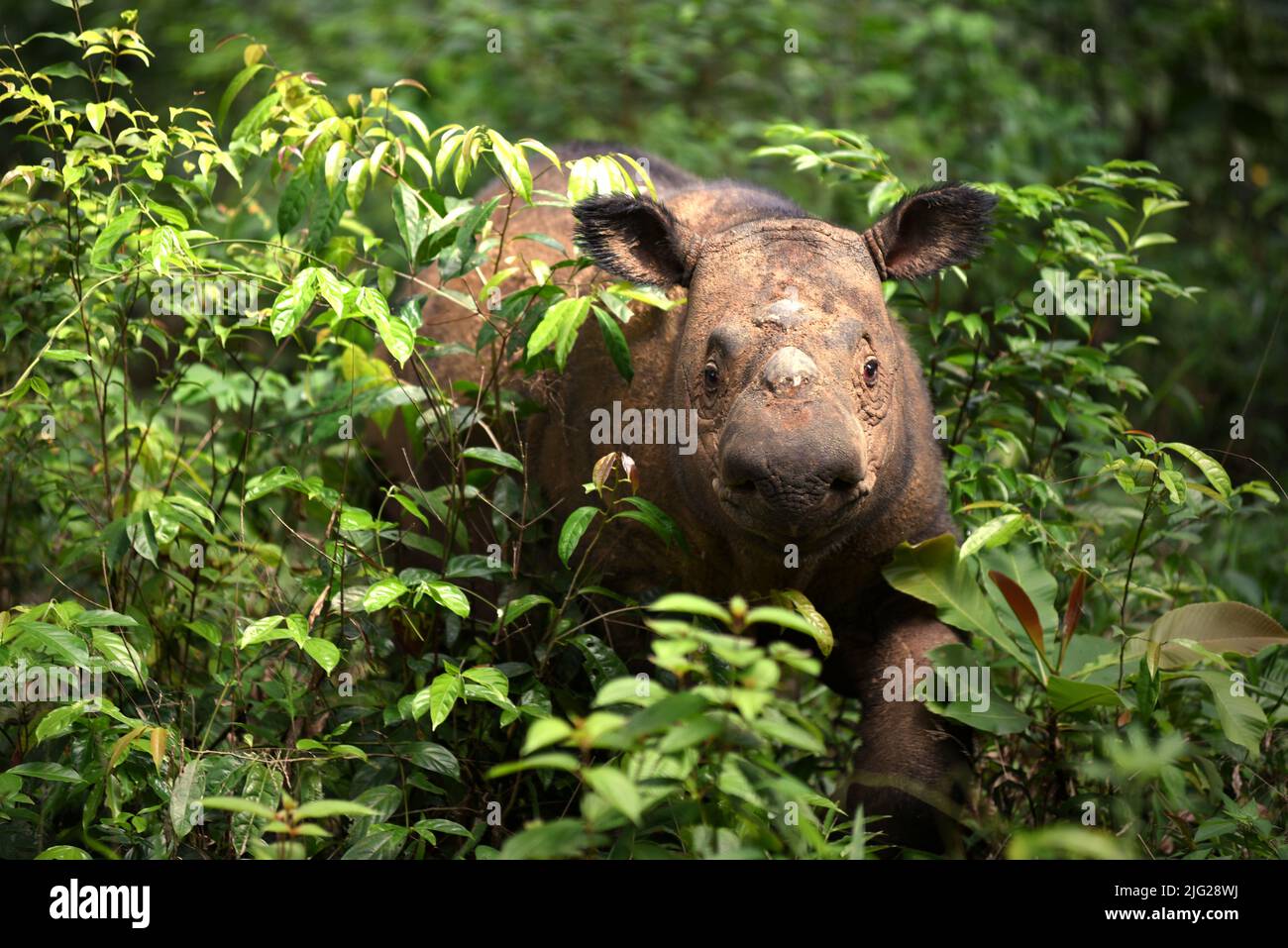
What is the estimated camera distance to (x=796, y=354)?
426 centimetres

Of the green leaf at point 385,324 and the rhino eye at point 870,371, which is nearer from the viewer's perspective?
the green leaf at point 385,324

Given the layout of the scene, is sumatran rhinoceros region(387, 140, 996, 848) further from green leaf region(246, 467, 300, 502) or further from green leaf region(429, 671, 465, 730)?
green leaf region(246, 467, 300, 502)

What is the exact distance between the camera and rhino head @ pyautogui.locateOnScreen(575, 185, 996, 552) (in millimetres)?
4070

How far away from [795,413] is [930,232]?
1.36 metres

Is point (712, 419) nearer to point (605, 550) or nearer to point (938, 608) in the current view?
point (605, 550)

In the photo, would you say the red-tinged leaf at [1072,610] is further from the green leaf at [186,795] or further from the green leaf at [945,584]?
the green leaf at [186,795]

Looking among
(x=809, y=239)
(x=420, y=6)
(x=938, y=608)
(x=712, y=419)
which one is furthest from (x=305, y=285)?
(x=420, y=6)

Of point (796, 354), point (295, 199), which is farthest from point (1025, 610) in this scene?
point (295, 199)

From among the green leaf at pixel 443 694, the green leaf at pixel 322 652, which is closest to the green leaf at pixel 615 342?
the green leaf at pixel 443 694

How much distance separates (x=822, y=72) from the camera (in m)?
10.1

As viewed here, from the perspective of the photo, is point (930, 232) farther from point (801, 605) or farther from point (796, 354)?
point (801, 605)

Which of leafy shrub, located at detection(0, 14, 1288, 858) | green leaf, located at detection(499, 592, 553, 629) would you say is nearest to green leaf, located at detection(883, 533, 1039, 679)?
leafy shrub, located at detection(0, 14, 1288, 858)

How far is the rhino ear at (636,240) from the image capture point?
4734 mm
